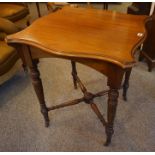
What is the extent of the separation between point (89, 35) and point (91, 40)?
0.18ft

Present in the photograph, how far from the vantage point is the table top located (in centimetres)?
75

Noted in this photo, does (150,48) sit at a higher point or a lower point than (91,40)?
lower

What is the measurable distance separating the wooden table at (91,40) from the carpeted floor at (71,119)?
238mm

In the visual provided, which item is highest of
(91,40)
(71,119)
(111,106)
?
(91,40)

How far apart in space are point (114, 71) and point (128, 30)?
0.91ft

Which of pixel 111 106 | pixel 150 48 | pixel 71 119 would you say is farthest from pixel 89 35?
pixel 150 48

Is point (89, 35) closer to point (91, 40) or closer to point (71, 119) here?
point (91, 40)

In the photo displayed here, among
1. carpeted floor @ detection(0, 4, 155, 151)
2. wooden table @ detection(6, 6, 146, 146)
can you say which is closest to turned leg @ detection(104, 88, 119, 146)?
wooden table @ detection(6, 6, 146, 146)

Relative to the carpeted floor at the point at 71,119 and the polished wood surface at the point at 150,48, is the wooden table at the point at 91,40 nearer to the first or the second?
the carpeted floor at the point at 71,119

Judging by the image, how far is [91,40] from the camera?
0.84 metres

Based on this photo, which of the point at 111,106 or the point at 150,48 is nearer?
the point at 111,106

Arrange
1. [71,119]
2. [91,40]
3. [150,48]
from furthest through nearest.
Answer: [150,48] < [71,119] < [91,40]

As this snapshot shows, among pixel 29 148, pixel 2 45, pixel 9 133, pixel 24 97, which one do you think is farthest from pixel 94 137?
pixel 2 45

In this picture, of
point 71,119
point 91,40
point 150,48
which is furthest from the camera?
point 150,48
